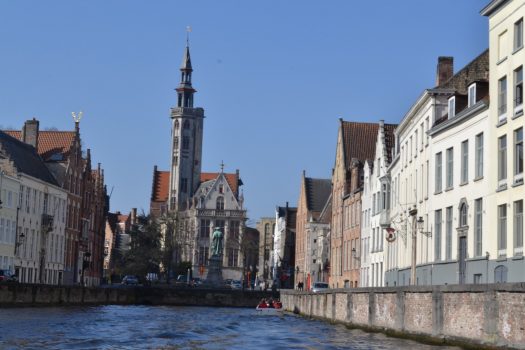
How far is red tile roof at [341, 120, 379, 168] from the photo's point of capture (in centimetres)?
9750

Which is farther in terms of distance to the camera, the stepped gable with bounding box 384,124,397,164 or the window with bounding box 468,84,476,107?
the stepped gable with bounding box 384,124,397,164

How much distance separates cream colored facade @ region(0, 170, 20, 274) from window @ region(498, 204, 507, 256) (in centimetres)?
4699

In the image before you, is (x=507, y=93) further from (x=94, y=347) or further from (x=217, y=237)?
(x=217, y=237)

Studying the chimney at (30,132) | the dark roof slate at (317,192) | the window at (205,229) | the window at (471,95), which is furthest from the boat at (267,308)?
the window at (205,229)

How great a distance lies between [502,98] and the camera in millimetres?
42469

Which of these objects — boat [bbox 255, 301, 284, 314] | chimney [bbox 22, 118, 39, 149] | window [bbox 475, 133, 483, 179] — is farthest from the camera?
chimney [bbox 22, 118, 39, 149]

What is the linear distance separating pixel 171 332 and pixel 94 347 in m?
10.6

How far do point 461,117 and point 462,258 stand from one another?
609 centimetres

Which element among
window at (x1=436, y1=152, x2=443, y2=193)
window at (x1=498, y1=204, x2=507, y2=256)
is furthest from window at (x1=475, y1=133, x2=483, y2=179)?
window at (x1=436, y1=152, x2=443, y2=193)

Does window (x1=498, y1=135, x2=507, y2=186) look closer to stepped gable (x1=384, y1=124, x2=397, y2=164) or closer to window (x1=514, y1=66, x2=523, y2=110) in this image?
window (x1=514, y1=66, x2=523, y2=110)

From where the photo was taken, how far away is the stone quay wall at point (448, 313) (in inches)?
1065

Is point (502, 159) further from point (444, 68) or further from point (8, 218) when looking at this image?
point (8, 218)

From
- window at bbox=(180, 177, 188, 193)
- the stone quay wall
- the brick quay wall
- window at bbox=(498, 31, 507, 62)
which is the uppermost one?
window at bbox=(180, 177, 188, 193)

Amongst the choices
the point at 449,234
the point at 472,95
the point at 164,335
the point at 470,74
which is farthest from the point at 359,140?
the point at 164,335
